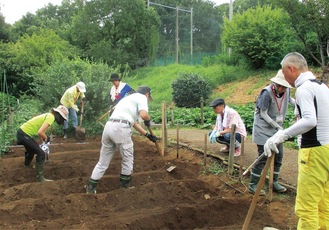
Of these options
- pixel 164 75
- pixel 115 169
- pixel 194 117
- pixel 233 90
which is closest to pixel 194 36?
pixel 164 75

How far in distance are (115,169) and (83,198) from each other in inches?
68.3

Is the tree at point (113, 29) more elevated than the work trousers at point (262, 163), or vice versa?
the tree at point (113, 29)

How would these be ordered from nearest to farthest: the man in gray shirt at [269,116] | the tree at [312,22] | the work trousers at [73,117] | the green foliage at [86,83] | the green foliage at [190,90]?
the man in gray shirt at [269,116] → the work trousers at [73,117] → the green foliage at [86,83] → the tree at [312,22] → the green foliage at [190,90]

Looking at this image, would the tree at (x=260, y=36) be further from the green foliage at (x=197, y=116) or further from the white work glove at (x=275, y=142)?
the white work glove at (x=275, y=142)

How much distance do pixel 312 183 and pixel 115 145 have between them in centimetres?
295

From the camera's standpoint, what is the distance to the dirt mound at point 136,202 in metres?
4.23

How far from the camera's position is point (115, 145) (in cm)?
537

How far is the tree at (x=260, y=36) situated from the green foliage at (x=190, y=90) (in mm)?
4343

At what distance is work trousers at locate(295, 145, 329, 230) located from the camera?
3223mm

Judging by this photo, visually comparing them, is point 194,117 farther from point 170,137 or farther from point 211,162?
point 211,162

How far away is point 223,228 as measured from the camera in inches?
158

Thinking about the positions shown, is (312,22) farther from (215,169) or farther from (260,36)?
(215,169)

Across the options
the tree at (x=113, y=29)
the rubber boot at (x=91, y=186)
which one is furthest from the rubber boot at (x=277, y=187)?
the tree at (x=113, y=29)

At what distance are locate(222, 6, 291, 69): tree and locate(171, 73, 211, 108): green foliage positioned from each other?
14.2 ft
